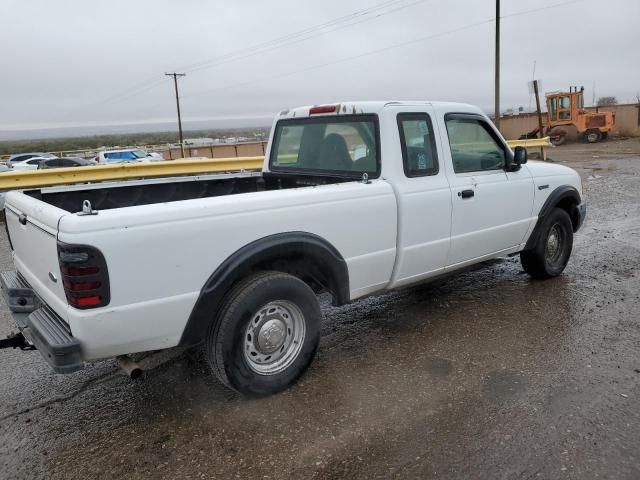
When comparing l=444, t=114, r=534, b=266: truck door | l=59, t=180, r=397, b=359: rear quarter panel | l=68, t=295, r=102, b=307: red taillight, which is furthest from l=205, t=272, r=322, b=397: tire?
l=444, t=114, r=534, b=266: truck door

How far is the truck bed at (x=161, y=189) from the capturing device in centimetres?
427

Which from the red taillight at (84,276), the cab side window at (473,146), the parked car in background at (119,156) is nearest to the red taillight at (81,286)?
the red taillight at (84,276)

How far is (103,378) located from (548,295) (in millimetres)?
4187

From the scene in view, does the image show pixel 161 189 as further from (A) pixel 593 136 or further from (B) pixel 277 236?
(A) pixel 593 136

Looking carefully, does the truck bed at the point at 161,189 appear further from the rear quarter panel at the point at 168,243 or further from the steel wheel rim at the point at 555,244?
the steel wheel rim at the point at 555,244

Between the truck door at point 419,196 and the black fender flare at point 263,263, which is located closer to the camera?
the black fender flare at point 263,263

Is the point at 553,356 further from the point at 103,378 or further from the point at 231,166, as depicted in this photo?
the point at 231,166

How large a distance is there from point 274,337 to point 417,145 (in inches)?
76.3

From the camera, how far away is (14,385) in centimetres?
382

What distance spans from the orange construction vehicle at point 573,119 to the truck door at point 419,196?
3016 cm

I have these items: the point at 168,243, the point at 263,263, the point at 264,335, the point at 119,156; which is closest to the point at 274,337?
the point at 264,335

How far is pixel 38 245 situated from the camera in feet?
10.5

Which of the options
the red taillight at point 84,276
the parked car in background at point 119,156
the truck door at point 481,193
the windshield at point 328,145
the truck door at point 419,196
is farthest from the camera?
the parked car in background at point 119,156

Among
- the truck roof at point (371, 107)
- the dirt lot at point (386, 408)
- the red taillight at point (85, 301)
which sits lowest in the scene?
the dirt lot at point (386, 408)
